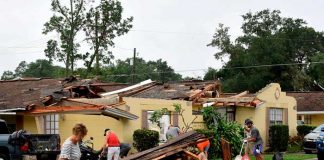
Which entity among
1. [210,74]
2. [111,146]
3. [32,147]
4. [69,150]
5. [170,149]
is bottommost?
[32,147]

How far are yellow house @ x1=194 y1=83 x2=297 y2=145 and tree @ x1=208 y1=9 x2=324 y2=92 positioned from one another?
21388 millimetres

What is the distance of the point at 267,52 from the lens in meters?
57.2

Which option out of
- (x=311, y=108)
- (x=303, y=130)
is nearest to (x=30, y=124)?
(x=303, y=130)

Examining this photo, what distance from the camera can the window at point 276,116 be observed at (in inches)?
1336

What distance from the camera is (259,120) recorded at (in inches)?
1282

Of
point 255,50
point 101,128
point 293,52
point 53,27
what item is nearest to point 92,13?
point 53,27

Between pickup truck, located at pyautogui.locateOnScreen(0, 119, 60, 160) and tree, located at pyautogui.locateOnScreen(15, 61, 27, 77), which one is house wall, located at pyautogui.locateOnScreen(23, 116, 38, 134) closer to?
pickup truck, located at pyautogui.locateOnScreen(0, 119, 60, 160)

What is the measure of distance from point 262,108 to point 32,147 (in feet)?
52.1

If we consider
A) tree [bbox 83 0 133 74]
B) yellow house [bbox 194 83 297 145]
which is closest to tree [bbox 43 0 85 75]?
tree [bbox 83 0 133 74]

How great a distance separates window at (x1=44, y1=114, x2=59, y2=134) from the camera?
24725 millimetres

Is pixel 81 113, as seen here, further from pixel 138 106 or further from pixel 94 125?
pixel 138 106

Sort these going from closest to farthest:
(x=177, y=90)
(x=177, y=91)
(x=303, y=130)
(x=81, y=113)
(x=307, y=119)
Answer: (x=81, y=113) → (x=177, y=91) → (x=177, y=90) → (x=303, y=130) → (x=307, y=119)

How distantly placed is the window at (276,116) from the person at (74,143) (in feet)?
77.6

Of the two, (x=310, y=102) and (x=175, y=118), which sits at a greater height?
(x=310, y=102)
